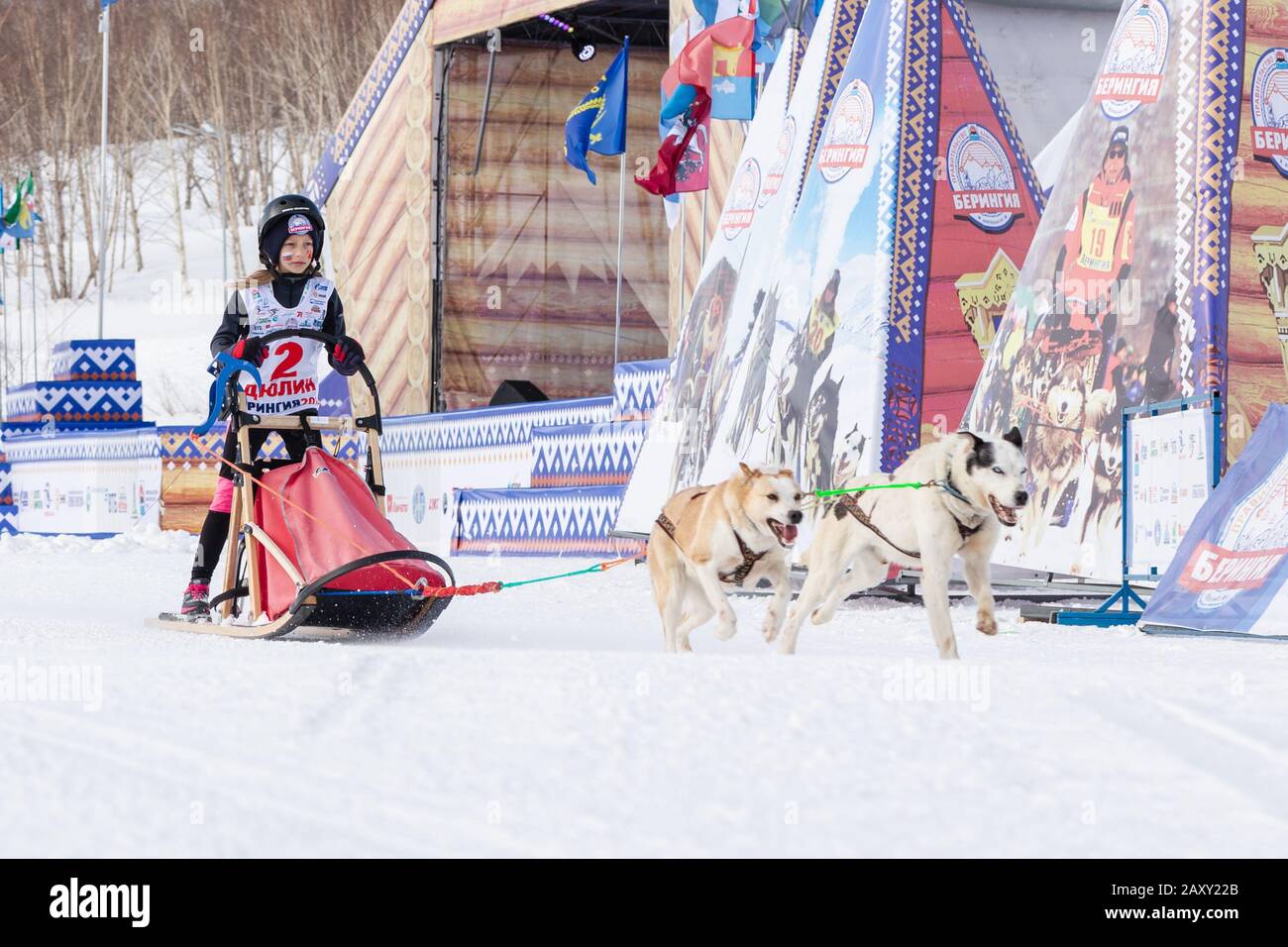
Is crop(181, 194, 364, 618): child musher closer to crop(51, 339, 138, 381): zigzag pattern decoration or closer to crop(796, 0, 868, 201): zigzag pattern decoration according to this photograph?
crop(796, 0, 868, 201): zigzag pattern decoration

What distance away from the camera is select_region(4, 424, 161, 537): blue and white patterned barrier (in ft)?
61.7

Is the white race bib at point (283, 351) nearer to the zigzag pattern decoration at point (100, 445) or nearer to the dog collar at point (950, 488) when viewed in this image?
the dog collar at point (950, 488)

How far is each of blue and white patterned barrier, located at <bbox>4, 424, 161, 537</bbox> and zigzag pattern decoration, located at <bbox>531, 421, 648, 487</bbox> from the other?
5.37 meters

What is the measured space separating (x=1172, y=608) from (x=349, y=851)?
4984 mm

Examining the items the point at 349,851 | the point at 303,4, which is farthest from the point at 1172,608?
the point at 303,4

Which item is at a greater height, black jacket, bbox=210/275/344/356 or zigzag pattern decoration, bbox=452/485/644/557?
black jacket, bbox=210/275/344/356

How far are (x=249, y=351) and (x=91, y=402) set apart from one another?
44.5 ft

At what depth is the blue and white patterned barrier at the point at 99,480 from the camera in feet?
61.7

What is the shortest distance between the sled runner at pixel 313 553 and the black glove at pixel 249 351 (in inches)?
2.0

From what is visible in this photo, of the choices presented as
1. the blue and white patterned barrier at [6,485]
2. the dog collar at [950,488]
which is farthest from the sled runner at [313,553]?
the blue and white patterned barrier at [6,485]

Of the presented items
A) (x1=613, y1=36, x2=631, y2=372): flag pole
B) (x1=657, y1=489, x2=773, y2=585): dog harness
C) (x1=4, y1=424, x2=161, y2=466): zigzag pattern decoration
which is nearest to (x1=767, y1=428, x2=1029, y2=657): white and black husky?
(x1=657, y1=489, x2=773, y2=585): dog harness

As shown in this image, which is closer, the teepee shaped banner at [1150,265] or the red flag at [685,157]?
the teepee shaped banner at [1150,265]
